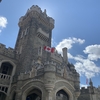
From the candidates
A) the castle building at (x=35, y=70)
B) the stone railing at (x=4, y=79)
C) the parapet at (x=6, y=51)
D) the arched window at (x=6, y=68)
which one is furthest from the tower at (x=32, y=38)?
the stone railing at (x=4, y=79)

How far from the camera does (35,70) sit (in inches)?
563

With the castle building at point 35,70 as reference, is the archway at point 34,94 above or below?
below

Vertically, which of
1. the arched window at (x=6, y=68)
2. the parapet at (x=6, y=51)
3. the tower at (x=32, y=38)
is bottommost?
the arched window at (x=6, y=68)

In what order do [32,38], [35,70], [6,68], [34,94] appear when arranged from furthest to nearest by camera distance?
1. [32,38]
2. [6,68]
3. [34,94]
4. [35,70]

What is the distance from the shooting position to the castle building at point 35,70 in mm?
13227

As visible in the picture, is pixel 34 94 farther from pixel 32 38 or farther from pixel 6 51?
pixel 32 38

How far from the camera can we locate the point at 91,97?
2323 cm

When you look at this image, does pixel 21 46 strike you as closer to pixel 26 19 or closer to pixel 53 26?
pixel 26 19

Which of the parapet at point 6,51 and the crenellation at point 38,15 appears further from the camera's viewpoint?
the crenellation at point 38,15

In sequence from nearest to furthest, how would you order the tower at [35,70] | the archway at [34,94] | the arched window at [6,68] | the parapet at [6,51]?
the tower at [35,70], the archway at [34,94], the parapet at [6,51], the arched window at [6,68]

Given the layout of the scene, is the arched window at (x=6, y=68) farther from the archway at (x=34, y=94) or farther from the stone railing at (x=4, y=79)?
the archway at (x=34, y=94)

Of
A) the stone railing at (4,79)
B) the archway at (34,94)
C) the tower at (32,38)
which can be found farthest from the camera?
the tower at (32,38)

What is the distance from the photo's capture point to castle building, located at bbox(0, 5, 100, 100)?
1323cm

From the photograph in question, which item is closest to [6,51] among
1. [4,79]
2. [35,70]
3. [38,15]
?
[4,79]
